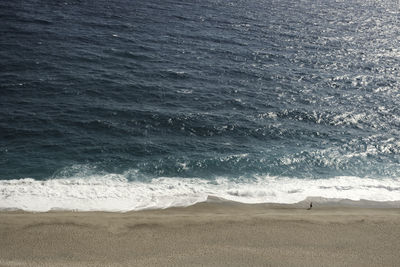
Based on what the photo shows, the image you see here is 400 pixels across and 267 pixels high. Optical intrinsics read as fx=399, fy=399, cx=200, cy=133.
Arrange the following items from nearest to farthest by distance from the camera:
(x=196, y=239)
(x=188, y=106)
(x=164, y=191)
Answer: (x=196, y=239), (x=164, y=191), (x=188, y=106)

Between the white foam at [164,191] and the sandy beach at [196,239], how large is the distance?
137 centimetres

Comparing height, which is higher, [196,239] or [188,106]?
[188,106]

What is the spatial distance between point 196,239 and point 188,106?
21418 millimetres

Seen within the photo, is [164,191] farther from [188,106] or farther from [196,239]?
[188,106]

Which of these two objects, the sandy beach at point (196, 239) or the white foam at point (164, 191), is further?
the white foam at point (164, 191)

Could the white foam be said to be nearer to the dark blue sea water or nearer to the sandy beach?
the dark blue sea water

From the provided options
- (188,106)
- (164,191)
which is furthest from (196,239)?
(188,106)

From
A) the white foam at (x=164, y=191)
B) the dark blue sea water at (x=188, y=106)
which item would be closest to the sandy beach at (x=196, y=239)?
the white foam at (x=164, y=191)

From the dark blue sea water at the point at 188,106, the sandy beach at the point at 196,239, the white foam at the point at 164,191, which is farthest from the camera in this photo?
the dark blue sea water at the point at 188,106

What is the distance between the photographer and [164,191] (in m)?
33.8

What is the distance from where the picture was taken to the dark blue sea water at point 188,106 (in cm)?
3578

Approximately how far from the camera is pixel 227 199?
33625mm

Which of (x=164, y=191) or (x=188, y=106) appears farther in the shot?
(x=188, y=106)

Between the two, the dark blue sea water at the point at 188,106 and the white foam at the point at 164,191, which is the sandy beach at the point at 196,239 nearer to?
the white foam at the point at 164,191
